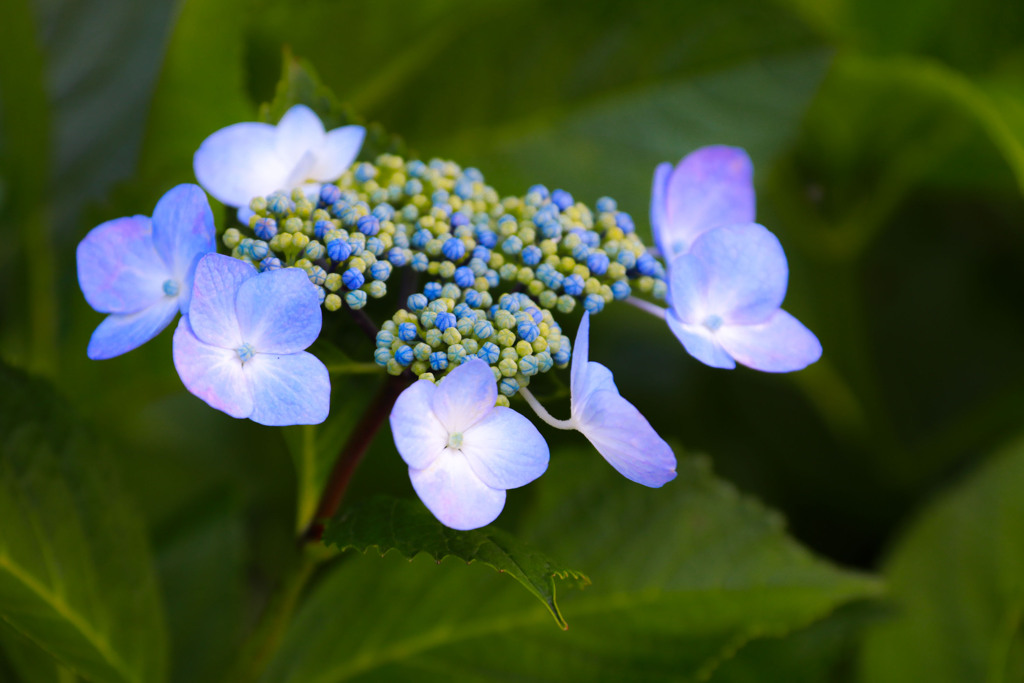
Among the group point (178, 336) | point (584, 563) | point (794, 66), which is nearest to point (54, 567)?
point (178, 336)

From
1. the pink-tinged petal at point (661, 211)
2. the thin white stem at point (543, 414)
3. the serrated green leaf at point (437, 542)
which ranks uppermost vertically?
the pink-tinged petal at point (661, 211)

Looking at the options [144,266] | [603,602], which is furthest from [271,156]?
[603,602]

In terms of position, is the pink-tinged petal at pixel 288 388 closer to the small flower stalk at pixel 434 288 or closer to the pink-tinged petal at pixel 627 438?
the small flower stalk at pixel 434 288

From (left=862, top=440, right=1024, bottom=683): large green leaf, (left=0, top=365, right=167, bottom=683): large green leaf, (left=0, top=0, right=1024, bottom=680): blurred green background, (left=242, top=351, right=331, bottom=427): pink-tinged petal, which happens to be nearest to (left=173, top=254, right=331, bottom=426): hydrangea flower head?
(left=242, top=351, right=331, bottom=427): pink-tinged petal

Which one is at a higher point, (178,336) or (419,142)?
(178,336)

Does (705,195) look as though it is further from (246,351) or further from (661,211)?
(246,351)

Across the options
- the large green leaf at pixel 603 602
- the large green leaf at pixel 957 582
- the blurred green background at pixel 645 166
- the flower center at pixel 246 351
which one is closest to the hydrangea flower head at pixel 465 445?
the flower center at pixel 246 351

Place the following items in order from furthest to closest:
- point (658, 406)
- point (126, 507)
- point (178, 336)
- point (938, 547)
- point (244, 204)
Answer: point (658, 406) → point (938, 547) → point (126, 507) → point (244, 204) → point (178, 336)

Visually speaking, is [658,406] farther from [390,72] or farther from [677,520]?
[390,72]
